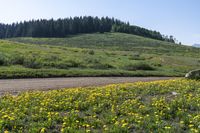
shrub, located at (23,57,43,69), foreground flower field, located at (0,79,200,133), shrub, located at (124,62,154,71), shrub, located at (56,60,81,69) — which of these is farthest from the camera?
shrub, located at (124,62,154,71)

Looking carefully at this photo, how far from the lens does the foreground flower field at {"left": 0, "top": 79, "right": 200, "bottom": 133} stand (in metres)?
11.2

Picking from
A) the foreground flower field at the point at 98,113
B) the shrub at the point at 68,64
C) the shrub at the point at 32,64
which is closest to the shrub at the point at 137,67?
the shrub at the point at 68,64

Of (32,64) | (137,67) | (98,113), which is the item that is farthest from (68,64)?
(98,113)

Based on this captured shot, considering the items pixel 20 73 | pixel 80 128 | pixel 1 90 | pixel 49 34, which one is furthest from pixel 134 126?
pixel 49 34

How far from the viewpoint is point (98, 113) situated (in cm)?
1352

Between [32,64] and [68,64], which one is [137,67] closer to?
[68,64]

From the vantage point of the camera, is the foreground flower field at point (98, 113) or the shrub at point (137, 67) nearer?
the foreground flower field at point (98, 113)

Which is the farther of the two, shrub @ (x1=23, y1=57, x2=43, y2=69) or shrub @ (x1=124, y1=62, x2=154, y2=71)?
shrub @ (x1=124, y1=62, x2=154, y2=71)

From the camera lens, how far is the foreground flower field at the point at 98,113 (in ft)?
36.8

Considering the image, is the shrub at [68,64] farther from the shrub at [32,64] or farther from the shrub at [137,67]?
the shrub at [137,67]

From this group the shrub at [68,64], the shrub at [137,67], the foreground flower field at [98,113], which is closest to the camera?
the foreground flower field at [98,113]

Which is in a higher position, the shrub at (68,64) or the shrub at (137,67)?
the shrub at (68,64)

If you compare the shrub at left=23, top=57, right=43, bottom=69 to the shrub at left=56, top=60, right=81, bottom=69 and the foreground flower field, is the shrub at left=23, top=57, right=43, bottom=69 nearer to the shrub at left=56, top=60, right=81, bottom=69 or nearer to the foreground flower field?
the shrub at left=56, top=60, right=81, bottom=69

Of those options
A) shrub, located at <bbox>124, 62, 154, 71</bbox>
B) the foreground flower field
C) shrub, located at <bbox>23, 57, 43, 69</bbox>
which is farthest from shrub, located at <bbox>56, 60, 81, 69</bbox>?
the foreground flower field
